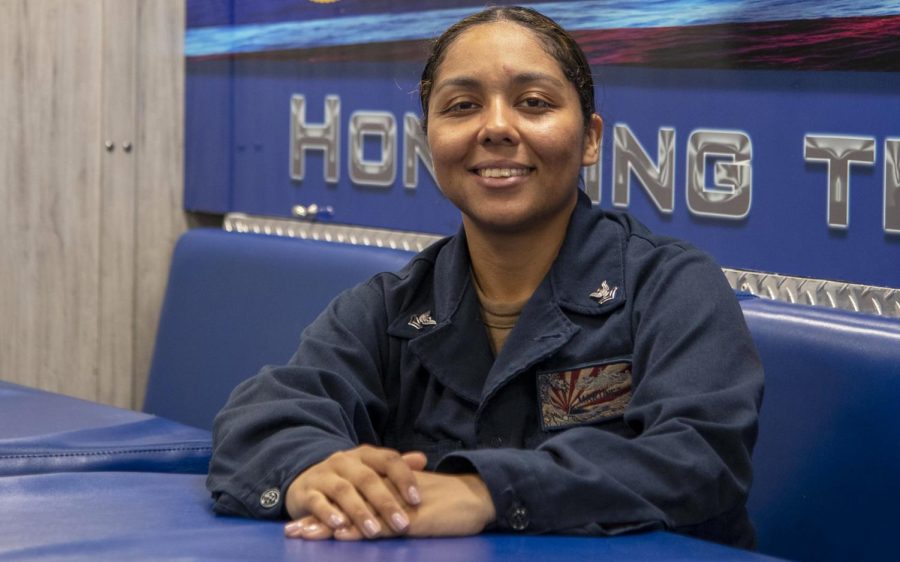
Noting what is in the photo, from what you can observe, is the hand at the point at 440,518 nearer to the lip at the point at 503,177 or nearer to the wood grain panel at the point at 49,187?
the lip at the point at 503,177

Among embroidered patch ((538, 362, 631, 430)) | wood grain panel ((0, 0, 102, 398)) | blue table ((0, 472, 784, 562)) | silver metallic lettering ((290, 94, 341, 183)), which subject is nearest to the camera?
blue table ((0, 472, 784, 562))

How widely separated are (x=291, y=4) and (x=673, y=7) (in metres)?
1.02

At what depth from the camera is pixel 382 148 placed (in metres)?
2.63

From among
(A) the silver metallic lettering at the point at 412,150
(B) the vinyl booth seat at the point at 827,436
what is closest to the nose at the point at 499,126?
(B) the vinyl booth seat at the point at 827,436

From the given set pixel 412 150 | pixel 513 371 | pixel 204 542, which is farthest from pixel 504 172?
pixel 412 150

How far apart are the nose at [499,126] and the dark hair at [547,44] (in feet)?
0.29

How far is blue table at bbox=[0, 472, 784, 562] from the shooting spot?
112 cm

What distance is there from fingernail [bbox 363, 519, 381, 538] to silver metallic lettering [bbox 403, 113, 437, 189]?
54.9 inches

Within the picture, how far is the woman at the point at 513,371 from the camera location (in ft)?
4.01

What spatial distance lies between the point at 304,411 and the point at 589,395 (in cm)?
31

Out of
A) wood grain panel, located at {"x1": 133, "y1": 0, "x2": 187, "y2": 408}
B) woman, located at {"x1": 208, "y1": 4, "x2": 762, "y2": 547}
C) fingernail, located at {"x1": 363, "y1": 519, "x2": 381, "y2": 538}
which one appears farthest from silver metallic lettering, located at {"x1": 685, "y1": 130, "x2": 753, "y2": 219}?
wood grain panel, located at {"x1": 133, "y1": 0, "x2": 187, "y2": 408}

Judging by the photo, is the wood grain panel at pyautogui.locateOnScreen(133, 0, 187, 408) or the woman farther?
the wood grain panel at pyautogui.locateOnScreen(133, 0, 187, 408)

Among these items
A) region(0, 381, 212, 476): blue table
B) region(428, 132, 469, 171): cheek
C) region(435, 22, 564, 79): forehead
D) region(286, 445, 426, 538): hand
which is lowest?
region(0, 381, 212, 476): blue table

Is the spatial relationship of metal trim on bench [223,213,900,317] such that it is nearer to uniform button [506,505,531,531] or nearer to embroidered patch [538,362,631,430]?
embroidered patch [538,362,631,430]
